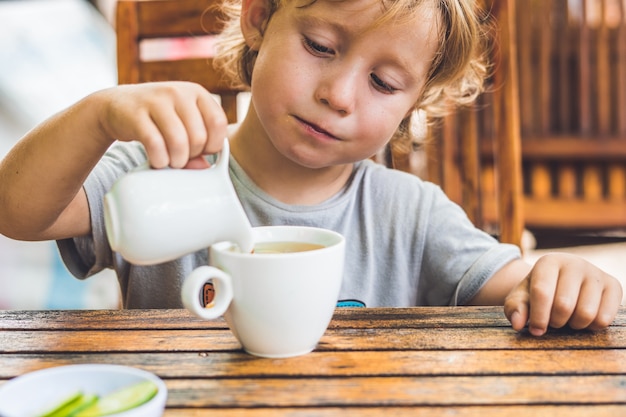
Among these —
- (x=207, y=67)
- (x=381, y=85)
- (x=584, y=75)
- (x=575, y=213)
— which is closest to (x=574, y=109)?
(x=584, y=75)

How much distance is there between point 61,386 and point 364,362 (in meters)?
0.28

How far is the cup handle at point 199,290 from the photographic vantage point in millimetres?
649

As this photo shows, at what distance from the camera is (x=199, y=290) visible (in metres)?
0.66

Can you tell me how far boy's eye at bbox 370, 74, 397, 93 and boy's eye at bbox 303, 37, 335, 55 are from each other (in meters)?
0.07

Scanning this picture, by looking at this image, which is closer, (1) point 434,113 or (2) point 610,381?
(2) point 610,381

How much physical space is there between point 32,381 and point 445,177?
1.24m

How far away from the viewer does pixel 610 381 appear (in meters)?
0.64

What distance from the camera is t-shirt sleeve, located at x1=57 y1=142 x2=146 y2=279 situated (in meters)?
1.10

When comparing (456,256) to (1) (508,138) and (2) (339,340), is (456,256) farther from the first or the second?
(2) (339,340)

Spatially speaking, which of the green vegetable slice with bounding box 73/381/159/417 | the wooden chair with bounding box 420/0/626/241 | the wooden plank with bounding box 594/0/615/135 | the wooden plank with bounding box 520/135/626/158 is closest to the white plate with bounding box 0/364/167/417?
the green vegetable slice with bounding box 73/381/159/417

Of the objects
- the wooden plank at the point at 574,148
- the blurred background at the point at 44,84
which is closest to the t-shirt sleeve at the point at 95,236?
the blurred background at the point at 44,84

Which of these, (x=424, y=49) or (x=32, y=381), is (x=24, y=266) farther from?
A: (x=32, y=381)

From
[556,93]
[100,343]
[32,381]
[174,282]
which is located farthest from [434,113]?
[556,93]

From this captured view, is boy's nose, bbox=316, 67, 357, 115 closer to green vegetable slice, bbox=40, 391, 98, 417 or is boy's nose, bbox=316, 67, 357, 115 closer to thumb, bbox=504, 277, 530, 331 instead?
thumb, bbox=504, 277, 530, 331
